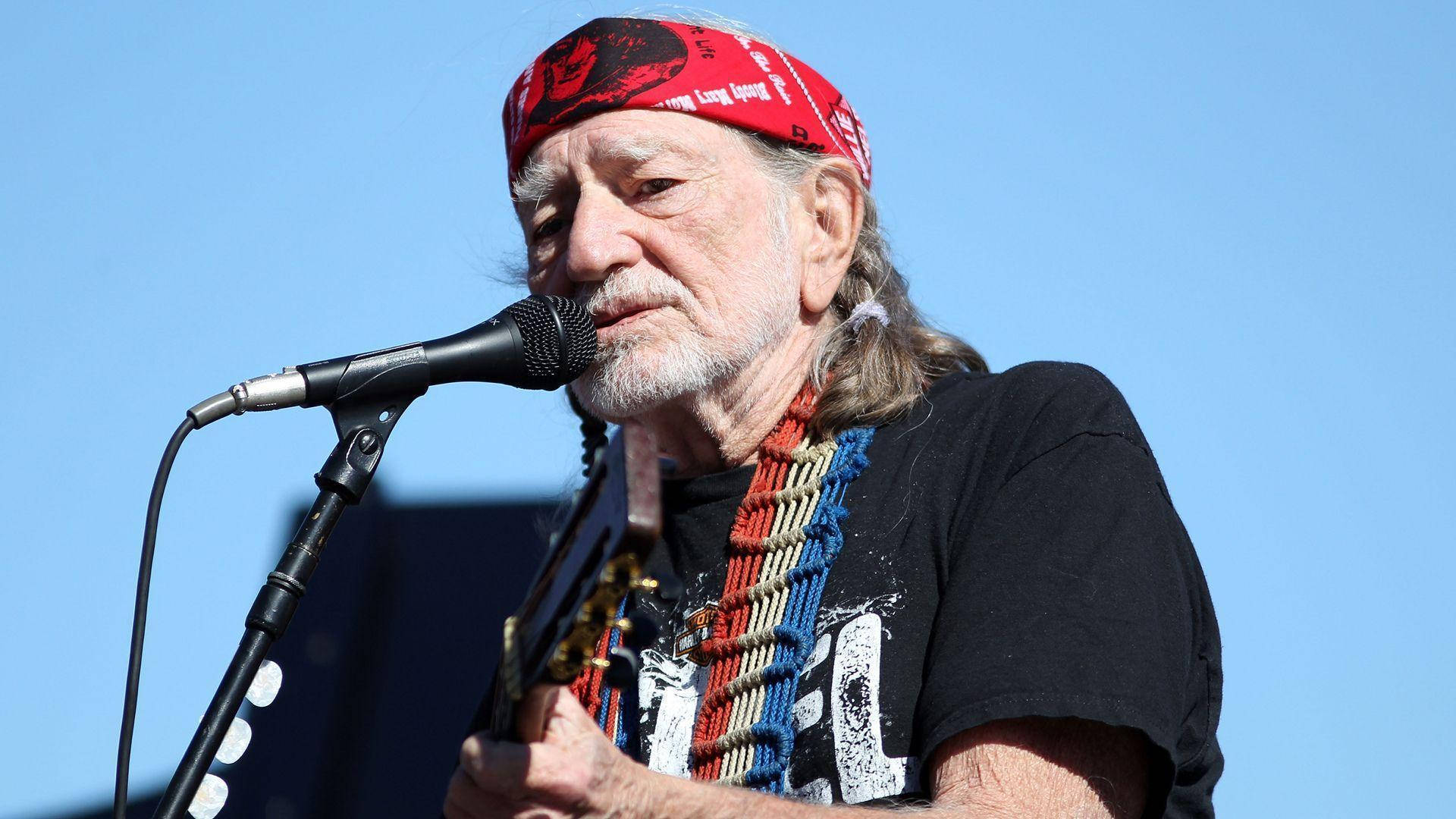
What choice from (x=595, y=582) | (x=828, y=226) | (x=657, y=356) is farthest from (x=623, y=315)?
(x=595, y=582)

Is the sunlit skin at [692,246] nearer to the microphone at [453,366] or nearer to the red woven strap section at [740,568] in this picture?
the red woven strap section at [740,568]

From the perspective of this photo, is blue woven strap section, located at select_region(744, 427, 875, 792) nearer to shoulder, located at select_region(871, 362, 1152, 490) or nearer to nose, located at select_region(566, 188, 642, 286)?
shoulder, located at select_region(871, 362, 1152, 490)

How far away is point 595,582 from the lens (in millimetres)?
1387

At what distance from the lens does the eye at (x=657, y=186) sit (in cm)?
280

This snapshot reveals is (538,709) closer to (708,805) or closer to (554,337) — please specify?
(708,805)

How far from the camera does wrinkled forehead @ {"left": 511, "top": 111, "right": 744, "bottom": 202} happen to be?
110 inches

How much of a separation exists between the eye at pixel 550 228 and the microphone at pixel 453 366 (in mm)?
671

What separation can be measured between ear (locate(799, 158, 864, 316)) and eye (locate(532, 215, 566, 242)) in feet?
1.63

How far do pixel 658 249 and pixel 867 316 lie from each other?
481 millimetres

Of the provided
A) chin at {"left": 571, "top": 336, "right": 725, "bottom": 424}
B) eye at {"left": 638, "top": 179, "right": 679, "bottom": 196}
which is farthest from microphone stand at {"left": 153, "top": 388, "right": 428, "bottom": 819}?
eye at {"left": 638, "top": 179, "right": 679, "bottom": 196}

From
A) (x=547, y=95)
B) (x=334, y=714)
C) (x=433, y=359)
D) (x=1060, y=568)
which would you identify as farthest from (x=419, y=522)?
(x=1060, y=568)

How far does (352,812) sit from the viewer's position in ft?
12.7

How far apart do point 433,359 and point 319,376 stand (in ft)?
0.52

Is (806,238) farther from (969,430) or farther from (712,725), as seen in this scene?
(712,725)
